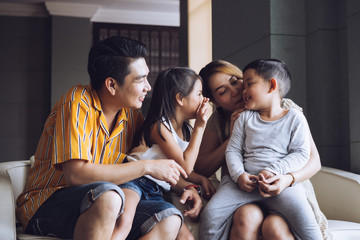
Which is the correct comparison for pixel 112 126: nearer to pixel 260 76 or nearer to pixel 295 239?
pixel 260 76

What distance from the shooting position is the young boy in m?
1.68

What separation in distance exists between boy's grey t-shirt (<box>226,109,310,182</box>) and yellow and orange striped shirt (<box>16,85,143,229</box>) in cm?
47

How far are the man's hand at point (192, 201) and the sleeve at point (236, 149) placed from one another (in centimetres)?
18

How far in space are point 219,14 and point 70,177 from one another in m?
2.43

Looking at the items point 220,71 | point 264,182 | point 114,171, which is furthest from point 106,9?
point 264,182

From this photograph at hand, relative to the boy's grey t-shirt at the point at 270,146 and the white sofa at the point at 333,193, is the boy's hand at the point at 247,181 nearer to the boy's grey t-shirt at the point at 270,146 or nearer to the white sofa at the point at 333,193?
the boy's grey t-shirt at the point at 270,146

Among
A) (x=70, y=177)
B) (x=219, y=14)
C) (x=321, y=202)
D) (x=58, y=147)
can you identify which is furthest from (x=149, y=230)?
(x=219, y=14)

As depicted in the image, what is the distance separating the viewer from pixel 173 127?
2059 millimetres

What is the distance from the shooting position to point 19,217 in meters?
1.85

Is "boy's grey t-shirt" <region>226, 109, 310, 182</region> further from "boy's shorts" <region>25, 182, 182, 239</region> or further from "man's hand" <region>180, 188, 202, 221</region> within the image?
"boy's shorts" <region>25, 182, 182, 239</region>

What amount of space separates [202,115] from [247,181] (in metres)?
0.37

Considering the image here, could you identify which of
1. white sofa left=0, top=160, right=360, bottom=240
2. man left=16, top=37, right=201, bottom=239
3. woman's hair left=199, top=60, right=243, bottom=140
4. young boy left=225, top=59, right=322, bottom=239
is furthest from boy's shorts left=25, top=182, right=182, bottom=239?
woman's hair left=199, top=60, right=243, bottom=140

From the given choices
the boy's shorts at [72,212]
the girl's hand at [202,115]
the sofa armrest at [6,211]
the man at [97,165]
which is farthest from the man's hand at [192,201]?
the sofa armrest at [6,211]

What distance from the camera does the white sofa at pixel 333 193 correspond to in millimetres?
1853
